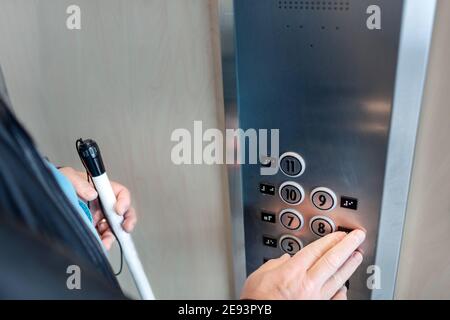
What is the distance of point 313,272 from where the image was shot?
1.65ft

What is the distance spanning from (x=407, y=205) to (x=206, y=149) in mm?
281

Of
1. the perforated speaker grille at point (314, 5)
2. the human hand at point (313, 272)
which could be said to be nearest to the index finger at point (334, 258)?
the human hand at point (313, 272)

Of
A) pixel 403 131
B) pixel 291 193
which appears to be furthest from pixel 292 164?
pixel 403 131

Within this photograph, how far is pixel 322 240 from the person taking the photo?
0.53 m

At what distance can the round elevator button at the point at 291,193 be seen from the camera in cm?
58

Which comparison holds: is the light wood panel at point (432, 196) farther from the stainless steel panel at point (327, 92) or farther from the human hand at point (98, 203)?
the human hand at point (98, 203)

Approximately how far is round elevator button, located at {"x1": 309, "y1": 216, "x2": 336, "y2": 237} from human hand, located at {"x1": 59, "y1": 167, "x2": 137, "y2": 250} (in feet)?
0.94

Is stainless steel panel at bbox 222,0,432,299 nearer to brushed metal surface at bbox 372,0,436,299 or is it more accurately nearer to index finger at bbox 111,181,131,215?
brushed metal surface at bbox 372,0,436,299

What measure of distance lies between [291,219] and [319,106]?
17cm

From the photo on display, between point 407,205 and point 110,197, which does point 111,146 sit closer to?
point 110,197

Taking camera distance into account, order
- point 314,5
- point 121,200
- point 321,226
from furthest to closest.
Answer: point 121,200 → point 321,226 → point 314,5

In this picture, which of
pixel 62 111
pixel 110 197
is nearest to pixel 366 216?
pixel 110 197

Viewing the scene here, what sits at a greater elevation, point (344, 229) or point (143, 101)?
point (143, 101)

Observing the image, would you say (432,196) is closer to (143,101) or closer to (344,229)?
(344,229)
